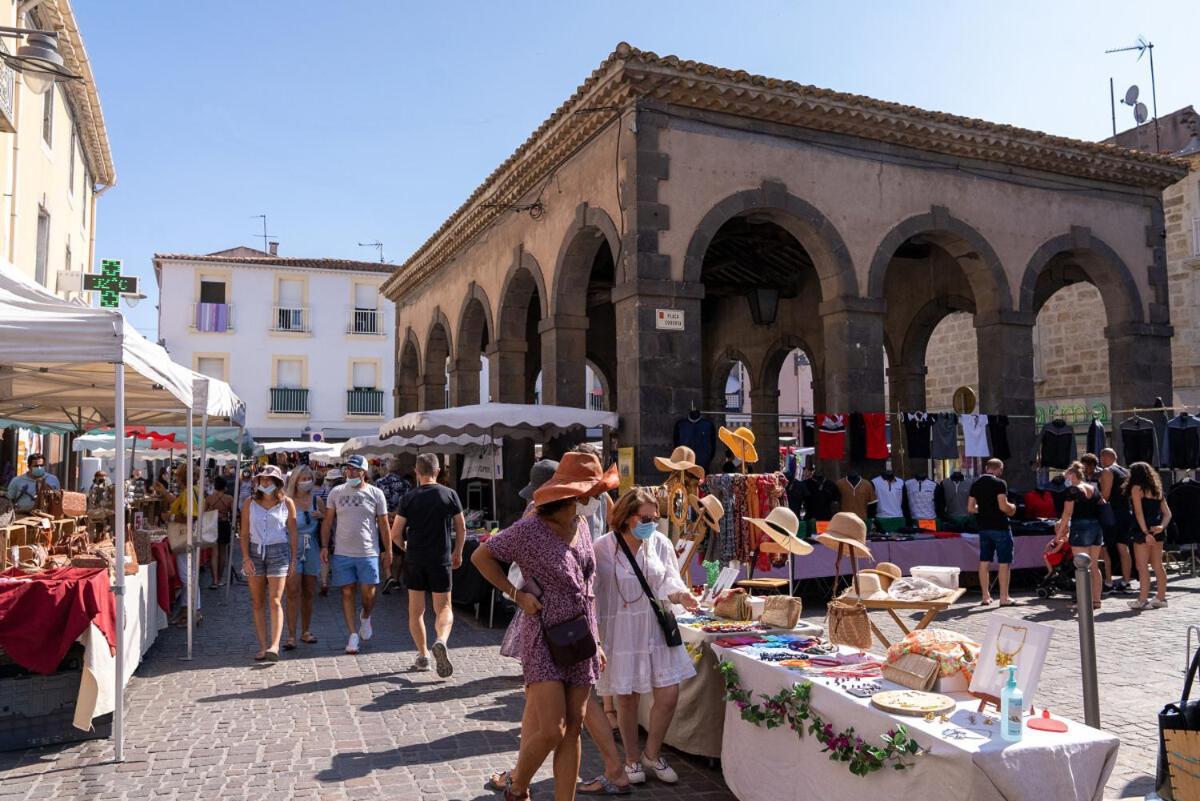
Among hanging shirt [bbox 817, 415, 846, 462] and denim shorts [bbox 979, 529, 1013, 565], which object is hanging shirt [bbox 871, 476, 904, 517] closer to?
hanging shirt [bbox 817, 415, 846, 462]

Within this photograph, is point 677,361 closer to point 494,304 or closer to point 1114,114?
point 494,304

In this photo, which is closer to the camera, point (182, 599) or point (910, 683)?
point (910, 683)

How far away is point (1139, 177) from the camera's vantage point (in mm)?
13914

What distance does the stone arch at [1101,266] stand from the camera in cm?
1334

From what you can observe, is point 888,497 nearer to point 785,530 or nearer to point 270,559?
→ point 785,530

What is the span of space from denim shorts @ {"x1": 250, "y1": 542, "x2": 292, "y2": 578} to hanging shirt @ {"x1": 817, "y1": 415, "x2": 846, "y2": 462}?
6.71 meters

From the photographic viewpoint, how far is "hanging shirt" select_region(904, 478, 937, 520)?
11.6 metres

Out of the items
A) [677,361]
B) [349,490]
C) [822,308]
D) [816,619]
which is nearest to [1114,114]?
[822,308]

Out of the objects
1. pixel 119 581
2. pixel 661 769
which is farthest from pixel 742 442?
pixel 119 581

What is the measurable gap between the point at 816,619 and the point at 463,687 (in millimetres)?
3716

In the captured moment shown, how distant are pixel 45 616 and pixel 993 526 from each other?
28.7ft

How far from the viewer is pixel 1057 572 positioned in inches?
424

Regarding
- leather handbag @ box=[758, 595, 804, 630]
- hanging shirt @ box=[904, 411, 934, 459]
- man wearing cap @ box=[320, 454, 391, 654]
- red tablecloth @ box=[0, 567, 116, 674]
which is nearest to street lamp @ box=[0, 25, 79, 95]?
man wearing cap @ box=[320, 454, 391, 654]

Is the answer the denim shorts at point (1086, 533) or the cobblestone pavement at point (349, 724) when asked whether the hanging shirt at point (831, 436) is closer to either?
the denim shorts at point (1086, 533)
